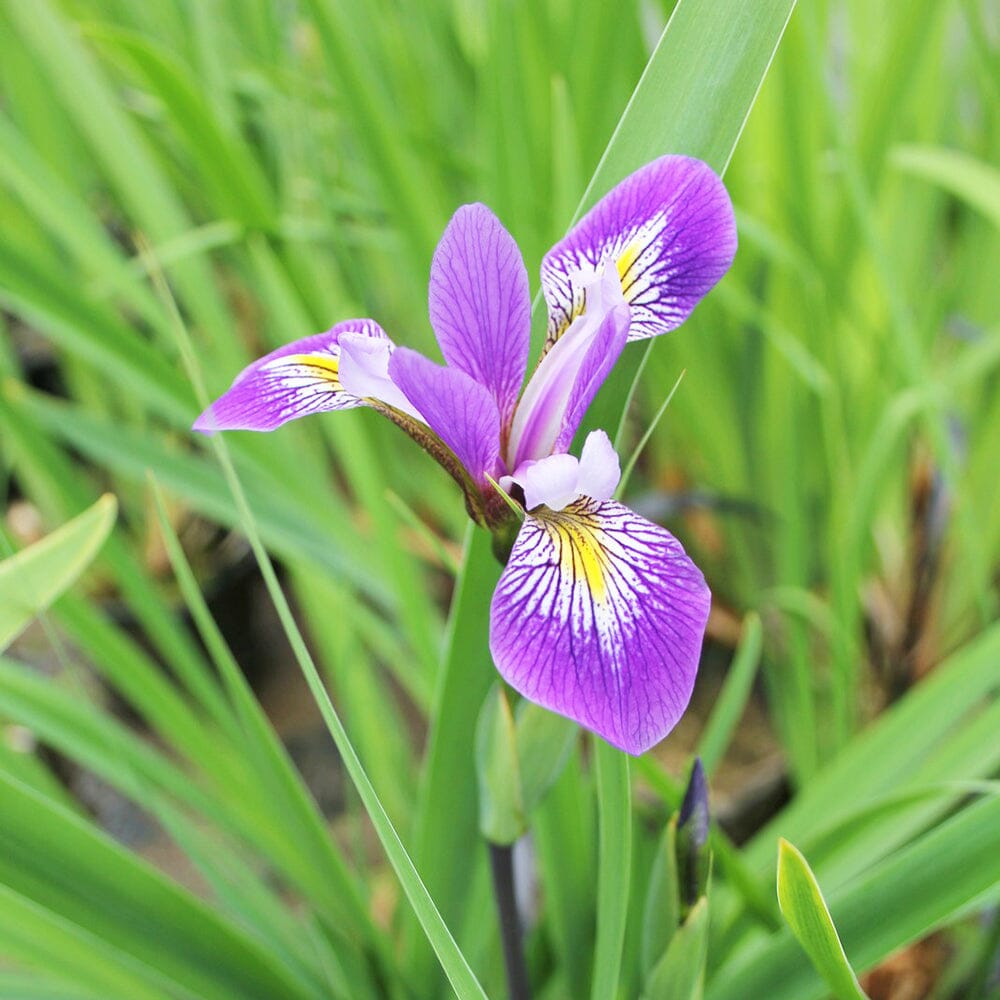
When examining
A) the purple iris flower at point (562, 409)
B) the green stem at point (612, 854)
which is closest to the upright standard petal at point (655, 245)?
the purple iris flower at point (562, 409)

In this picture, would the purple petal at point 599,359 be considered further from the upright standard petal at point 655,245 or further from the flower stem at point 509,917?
the flower stem at point 509,917

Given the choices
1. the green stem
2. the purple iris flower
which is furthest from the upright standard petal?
the green stem

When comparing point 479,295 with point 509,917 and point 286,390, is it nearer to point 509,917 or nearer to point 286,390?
point 286,390

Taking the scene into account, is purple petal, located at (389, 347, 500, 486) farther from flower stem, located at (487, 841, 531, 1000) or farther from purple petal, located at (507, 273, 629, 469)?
flower stem, located at (487, 841, 531, 1000)

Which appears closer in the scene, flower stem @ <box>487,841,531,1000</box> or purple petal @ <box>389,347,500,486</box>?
purple petal @ <box>389,347,500,486</box>

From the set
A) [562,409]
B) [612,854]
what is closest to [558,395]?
[562,409]

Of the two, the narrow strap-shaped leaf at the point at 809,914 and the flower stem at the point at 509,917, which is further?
the flower stem at the point at 509,917

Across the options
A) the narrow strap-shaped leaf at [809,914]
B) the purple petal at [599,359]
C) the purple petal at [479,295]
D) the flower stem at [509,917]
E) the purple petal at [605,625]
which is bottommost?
the flower stem at [509,917]
